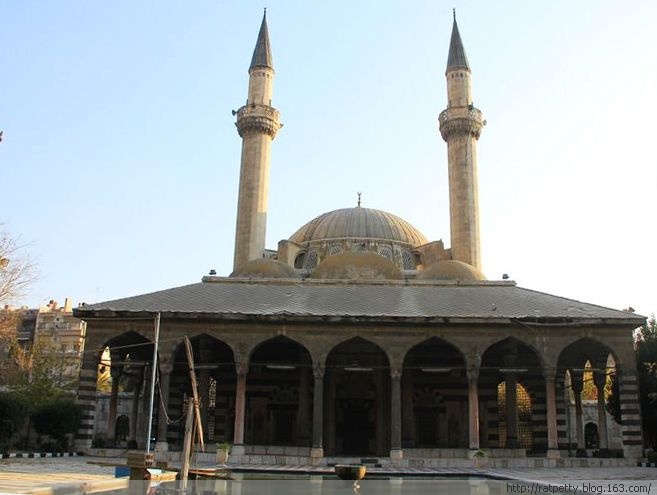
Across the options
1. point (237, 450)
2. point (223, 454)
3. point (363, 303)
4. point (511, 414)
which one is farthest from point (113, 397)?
point (511, 414)

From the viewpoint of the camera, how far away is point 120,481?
15.3 metres

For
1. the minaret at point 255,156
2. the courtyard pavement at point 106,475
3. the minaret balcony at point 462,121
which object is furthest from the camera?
the minaret balcony at point 462,121

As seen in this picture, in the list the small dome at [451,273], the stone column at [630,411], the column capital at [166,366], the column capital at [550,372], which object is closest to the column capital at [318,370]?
the column capital at [166,366]

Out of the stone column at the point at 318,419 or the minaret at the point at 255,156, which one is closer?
the stone column at the point at 318,419

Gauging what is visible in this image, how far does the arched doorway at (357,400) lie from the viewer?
28.1 meters

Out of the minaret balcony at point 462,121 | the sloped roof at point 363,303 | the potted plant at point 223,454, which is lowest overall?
the potted plant at point 223,454

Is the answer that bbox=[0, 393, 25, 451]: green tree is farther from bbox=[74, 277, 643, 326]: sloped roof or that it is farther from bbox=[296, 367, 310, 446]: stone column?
bbox=[296, 367, 310, 446]: stone column

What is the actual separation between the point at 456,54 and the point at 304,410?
26.4 meters

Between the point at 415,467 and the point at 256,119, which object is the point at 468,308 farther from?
the point at 256,119

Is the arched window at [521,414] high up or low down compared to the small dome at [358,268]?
down

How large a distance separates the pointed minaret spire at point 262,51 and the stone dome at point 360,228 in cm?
1043

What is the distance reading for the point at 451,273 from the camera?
110 ft

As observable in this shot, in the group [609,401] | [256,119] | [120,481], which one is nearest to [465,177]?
[256,119]

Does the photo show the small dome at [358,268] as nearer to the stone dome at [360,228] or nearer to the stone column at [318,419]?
the stone column at [318,419]
